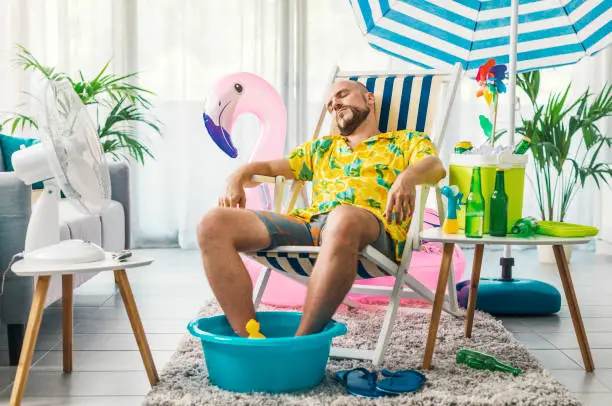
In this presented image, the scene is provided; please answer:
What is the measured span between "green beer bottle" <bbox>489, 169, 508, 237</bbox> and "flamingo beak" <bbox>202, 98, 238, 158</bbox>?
1.38 meters

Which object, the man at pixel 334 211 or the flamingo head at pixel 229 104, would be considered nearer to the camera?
the man at pixel 334 211

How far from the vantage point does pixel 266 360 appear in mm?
1976

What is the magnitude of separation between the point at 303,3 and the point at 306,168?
276cm

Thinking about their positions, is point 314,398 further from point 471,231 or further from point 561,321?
point 561,321

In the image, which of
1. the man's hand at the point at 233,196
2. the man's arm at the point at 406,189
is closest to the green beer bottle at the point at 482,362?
the man's arm at the point at 406,189

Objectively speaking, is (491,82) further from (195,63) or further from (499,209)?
(195,63)

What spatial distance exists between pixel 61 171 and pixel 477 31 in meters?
2.00

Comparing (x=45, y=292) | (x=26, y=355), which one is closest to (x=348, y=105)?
(x=45, y=292)

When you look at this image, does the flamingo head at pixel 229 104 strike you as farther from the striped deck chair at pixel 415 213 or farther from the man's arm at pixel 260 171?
the man's arm at pixel 260 171

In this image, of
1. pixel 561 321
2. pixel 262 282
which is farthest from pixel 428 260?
pixel 262 282

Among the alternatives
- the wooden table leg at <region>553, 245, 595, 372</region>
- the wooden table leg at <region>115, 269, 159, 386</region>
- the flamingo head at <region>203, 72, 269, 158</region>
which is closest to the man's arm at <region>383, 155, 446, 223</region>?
the wooden table leg at <region>553, 245, 595, 372</region>

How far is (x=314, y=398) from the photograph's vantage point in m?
1.96

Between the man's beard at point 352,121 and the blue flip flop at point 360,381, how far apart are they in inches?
35.8

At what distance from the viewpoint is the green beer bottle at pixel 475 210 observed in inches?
90.4
